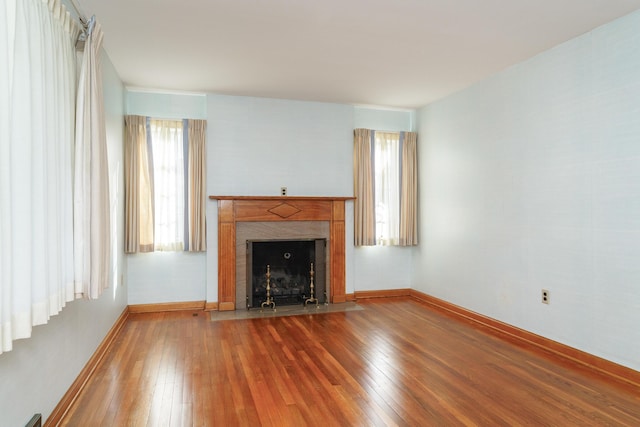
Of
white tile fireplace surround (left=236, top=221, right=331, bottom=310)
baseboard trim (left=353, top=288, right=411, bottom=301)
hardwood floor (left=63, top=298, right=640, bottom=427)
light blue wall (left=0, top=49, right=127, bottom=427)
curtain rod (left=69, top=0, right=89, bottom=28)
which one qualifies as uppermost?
curtain rod (left=69, top=0, right=89, bottom=28)

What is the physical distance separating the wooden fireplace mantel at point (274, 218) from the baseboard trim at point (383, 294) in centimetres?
33

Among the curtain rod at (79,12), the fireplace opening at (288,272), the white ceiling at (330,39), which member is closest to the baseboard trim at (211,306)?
the fireplace opening at (288,272)

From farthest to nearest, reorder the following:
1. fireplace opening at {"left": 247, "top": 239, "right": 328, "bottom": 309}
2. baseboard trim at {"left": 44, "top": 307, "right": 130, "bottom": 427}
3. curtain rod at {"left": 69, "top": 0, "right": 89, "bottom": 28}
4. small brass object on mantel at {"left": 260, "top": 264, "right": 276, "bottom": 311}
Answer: fireplace opening at {"left": 247, "top": 239, "right": 328, "bottom": 309} → small brass object on mantel at {"left": 260, "top": 264, "right": 276, "bottom": 311} → curtain rod at {"left": 69, "top": 0, "right": 89, "bottom": 28} → baseboard trim at {"left": 44, "top": 307, "right": 130, "bottom": 427}

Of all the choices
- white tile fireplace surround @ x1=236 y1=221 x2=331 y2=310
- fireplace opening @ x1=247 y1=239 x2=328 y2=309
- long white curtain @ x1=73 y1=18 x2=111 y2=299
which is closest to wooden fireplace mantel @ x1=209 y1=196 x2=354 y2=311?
white tile fireplace surround @ x1=236 y1=221 x2=331 y2=310

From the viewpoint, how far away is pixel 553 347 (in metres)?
3.47

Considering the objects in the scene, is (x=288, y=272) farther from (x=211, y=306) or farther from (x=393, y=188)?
(x=393, y=188)

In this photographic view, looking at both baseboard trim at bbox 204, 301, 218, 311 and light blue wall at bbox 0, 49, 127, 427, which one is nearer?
light blue wall at bbox 0, 49, 127, 427

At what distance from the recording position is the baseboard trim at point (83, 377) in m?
2.26

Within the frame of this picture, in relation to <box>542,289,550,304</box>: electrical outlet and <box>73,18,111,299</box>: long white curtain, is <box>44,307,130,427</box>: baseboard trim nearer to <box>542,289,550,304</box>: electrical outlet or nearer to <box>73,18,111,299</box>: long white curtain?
<box>73,18,111,299</box>: long white curtain

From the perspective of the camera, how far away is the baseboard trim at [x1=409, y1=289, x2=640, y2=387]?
290 cm

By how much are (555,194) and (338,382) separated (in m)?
2.45

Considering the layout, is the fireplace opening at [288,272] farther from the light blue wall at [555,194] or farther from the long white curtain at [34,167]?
the long white curtain at [34,167]

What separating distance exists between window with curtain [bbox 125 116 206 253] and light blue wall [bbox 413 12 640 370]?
309cm

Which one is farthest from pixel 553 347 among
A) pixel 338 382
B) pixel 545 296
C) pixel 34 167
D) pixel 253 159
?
pixel 34 167
